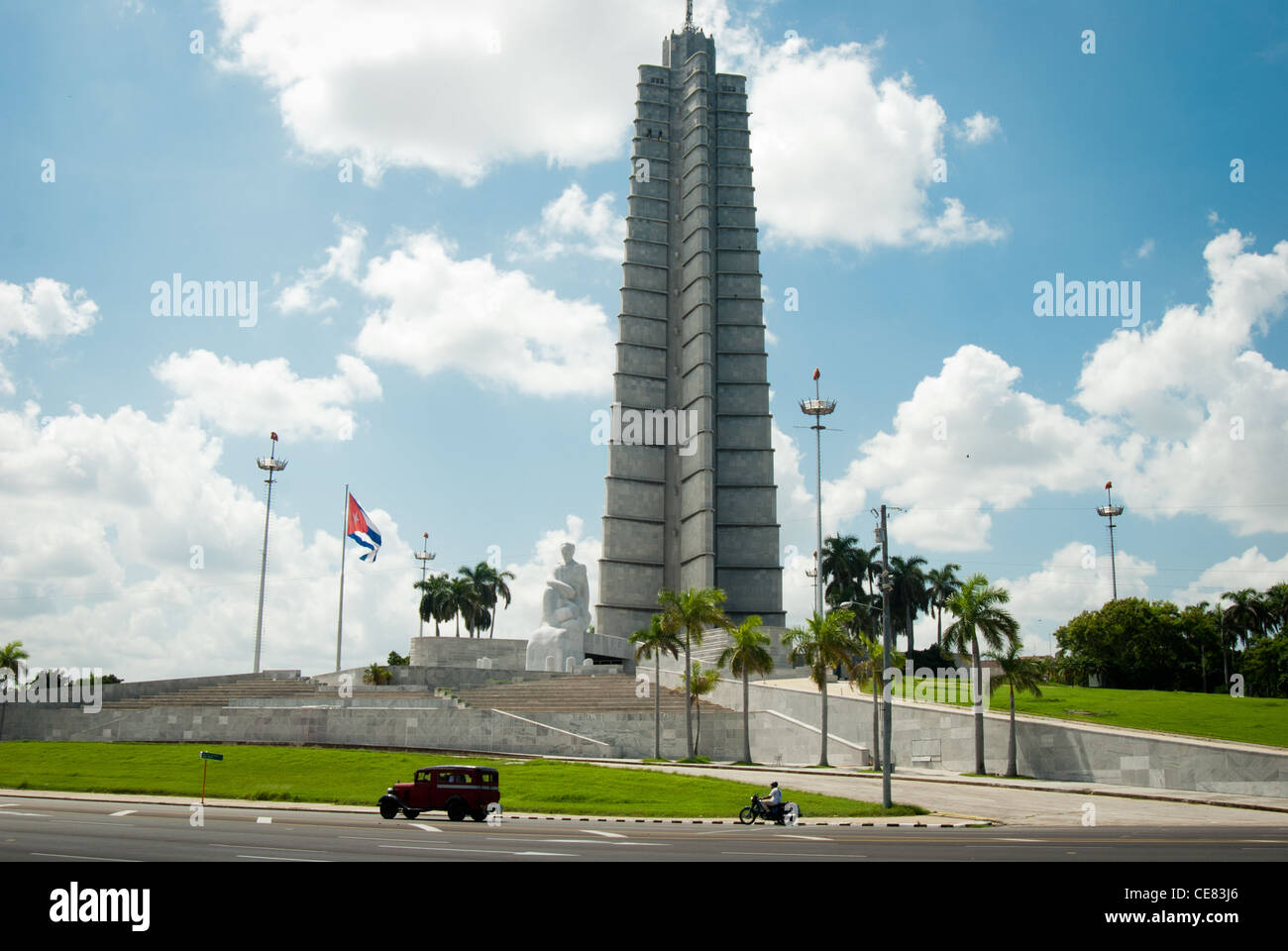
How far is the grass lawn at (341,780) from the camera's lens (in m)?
26.9

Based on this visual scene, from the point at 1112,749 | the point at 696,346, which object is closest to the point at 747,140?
the point at 696,346

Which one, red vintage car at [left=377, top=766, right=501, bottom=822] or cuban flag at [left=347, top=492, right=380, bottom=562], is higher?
cuban flag at [left=347, top=492, right=380, bottom=562]

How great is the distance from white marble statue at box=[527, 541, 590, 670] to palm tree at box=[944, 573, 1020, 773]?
96.4 feet

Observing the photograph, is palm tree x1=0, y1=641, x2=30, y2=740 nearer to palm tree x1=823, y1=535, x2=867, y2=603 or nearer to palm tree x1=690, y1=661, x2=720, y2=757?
palm tree x1=690, y1=661, x2=720, y2=757

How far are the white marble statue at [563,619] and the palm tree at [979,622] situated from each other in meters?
29.4

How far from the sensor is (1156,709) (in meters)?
41.0

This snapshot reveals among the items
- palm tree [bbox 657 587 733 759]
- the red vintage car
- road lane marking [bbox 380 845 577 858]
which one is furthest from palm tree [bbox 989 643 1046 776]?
road lane marking [bbox 380 845 577 858]

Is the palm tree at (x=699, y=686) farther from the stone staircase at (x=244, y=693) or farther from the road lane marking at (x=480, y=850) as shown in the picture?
the road lane marking at (x=480, y=850)

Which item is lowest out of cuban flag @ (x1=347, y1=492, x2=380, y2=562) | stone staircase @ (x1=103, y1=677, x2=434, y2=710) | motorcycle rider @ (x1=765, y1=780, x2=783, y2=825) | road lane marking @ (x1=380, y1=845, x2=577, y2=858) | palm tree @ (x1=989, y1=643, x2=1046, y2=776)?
stone staircase @ (x1=103, y1=677, x2=434, y2=710)

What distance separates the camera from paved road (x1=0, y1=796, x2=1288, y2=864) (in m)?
14.6

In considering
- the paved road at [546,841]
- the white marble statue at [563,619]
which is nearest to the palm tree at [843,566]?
the white marble statue at [563,619]

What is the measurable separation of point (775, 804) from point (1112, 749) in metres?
15.6
